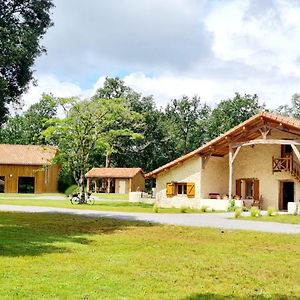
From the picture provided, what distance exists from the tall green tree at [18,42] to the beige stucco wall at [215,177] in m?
16.2

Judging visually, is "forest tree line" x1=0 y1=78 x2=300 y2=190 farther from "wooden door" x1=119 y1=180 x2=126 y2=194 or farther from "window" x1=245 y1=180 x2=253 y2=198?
"window" x1=245 y1=180 x2=253 y2=198

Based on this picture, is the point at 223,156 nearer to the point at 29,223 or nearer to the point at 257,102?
the point at 29,223

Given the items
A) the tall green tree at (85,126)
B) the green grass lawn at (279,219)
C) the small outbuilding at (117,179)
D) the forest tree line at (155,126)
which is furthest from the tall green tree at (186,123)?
the green grass lawn at (279,219)

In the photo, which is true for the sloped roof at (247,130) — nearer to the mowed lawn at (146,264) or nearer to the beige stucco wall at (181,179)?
the beige stucco wall at (181,179)

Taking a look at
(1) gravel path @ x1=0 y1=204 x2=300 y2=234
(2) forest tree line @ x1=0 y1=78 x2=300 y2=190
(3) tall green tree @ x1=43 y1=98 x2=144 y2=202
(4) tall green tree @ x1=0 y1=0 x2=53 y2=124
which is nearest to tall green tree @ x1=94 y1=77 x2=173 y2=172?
(2) forest tree line @ x1=0 y1=78 x2=300 y2=190

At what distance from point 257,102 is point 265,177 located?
133 feet

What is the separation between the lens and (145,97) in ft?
227

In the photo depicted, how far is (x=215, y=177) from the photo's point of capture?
32.8 metres

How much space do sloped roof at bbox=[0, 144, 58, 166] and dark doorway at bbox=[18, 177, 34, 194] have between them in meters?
2.23

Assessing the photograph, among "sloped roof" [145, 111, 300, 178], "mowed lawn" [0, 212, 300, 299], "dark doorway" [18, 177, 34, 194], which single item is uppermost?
"sloped roof" [145, 111, 300, 178]

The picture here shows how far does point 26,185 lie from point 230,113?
28262 millimetres

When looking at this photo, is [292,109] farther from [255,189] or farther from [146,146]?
[255,189]

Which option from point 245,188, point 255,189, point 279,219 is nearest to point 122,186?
point 245,188

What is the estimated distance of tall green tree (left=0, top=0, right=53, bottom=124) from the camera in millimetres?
16234
